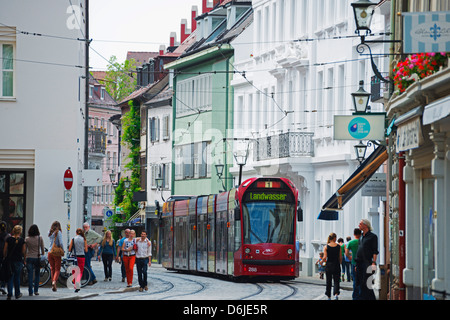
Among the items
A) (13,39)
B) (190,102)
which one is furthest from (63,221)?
(190,102)

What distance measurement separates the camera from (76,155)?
31609 mm

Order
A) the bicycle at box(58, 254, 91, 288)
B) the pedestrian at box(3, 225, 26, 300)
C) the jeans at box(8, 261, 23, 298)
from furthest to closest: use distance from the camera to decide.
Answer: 1. the bicycle at box(58, 254, 91, 288)
2. the pedestrian at box(3, 225, 26, 300)
3. the jeans at box(8, 261, 23, 298)

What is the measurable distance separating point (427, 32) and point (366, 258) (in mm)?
6770

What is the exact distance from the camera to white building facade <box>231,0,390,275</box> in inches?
1665

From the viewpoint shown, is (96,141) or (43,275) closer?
(43,275)

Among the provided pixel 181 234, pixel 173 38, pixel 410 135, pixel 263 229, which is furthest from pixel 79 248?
pixel 173 38

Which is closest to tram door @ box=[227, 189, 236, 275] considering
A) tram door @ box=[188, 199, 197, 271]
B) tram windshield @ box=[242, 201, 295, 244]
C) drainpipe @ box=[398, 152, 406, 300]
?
tram windshield @ box=[242, 201, 295, 244]

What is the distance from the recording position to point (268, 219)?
35.6 meters

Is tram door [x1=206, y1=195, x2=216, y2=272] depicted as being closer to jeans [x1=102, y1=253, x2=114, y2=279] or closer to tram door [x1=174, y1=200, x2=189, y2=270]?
tram door [x1=174, y1=200, x2=189, y2=270]

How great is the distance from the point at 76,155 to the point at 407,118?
1341 cm

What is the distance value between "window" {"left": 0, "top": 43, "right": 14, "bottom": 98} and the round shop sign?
36.1 feet

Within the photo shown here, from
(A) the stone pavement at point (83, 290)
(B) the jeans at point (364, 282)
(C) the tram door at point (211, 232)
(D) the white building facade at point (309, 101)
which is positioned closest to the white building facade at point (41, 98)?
(A) the stone pavement at point (83, 290)

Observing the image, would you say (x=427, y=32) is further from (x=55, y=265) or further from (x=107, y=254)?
(x=107, y=254)
